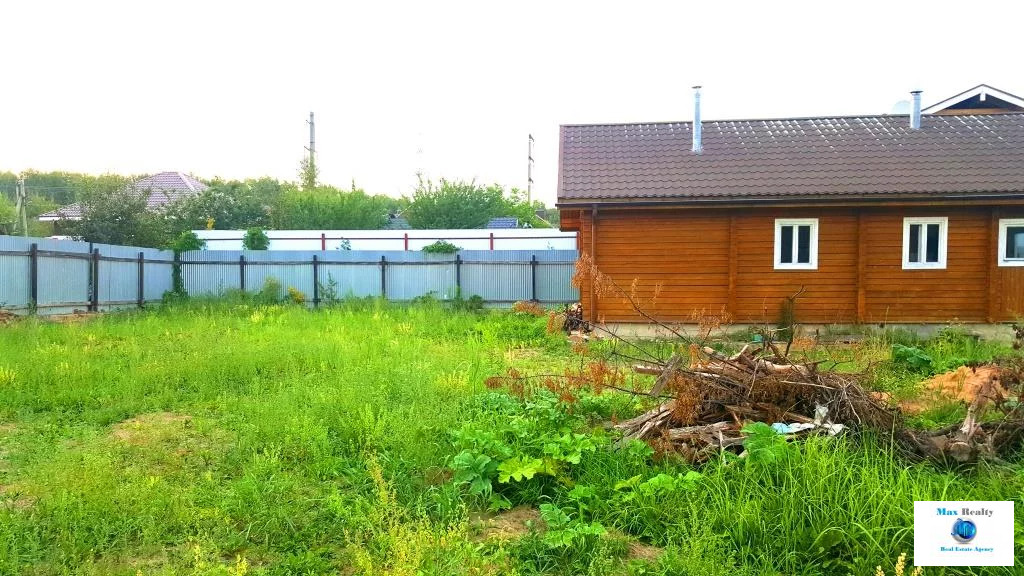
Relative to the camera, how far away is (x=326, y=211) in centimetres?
3353

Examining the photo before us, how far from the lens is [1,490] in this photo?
414cm

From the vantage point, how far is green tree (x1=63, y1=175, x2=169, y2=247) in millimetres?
22578

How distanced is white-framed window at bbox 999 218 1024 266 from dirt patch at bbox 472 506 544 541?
11827 mm

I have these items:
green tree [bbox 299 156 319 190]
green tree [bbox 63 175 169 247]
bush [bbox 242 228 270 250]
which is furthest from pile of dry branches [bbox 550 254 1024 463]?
green tree [bbox 299 156 319 190]

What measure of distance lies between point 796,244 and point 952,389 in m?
6.11

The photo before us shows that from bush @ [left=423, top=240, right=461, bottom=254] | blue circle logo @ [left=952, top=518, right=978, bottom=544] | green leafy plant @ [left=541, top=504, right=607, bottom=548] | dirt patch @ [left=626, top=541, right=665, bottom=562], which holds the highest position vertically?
bush @ [left=423, top=240, right=461, bottom=254]

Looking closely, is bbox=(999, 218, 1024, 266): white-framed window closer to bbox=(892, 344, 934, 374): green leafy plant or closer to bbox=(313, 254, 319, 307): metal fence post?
bbox=(892, 344, 934, 374): green leafy plant

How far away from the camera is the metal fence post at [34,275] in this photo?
13.1m

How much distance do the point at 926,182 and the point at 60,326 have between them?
15500 millimetres

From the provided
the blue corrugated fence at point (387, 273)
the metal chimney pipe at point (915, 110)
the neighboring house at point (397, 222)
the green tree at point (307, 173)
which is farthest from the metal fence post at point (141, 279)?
the green tree at point (307, 173)

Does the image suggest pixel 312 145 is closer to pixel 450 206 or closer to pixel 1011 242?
pixel 450 206

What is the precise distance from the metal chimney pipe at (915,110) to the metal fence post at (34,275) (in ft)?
61.2

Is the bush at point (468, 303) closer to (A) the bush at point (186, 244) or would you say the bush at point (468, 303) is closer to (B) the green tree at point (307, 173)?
(A) the bush at point (186, 244)

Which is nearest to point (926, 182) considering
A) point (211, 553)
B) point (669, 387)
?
point (669, 387)
